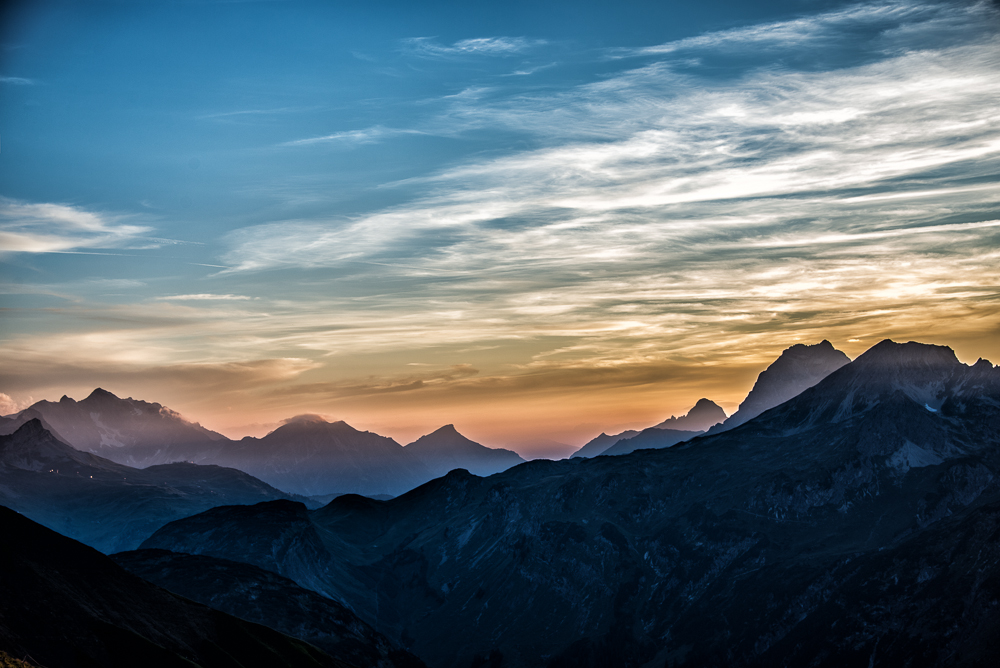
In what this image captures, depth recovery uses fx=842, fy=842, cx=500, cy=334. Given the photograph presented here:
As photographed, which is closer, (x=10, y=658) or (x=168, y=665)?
(x=10, y=658)

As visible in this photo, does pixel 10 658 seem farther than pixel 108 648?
No

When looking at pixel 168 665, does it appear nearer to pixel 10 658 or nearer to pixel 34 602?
pixel 34 602

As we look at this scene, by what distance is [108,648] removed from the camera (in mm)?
194625

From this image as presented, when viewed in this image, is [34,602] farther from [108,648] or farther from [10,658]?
[10,658]

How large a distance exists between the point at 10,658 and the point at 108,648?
42634mm

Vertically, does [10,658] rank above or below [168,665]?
above

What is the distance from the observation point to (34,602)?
193625 millimetres

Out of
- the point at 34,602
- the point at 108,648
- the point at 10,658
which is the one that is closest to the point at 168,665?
the point at 108,648

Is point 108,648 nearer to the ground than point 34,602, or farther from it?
nearer to the ground

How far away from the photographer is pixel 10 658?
506 feet

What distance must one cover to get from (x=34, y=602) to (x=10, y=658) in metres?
43.2

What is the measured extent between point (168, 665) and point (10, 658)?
4927 centimetres

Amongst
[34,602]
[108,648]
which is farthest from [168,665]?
[34,602]

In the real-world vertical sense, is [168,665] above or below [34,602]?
below
